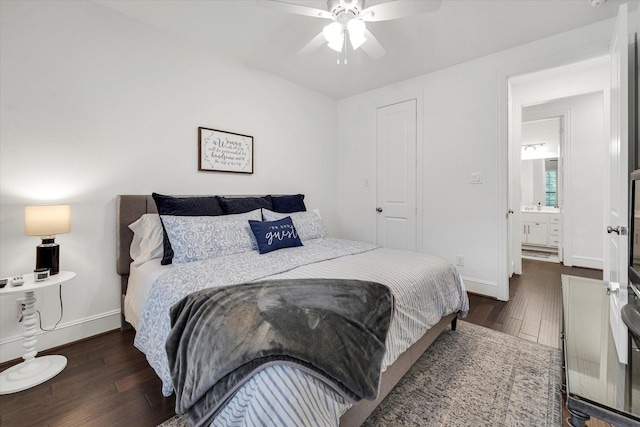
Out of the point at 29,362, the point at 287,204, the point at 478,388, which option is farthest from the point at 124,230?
the point at 478,388

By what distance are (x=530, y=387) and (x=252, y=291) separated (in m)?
1.69

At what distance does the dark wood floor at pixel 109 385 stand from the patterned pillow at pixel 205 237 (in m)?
0.76

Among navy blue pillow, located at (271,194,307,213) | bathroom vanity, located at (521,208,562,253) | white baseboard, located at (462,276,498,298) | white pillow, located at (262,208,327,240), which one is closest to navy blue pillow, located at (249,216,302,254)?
white pillow, located at (262,208,327,240)

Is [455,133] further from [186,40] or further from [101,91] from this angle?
[101,91]

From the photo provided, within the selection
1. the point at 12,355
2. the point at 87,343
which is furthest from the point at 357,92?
the point at 12,355

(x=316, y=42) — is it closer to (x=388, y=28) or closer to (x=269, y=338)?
(x=388, y=28)

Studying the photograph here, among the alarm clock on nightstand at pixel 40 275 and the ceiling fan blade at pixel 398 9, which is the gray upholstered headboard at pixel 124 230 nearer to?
the alarm clock on nightstand at pixel 40 275

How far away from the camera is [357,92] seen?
399cm

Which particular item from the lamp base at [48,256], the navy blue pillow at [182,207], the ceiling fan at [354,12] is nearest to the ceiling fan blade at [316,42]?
the ceiling fan at [354,12]

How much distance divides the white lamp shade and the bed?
1.37 ft

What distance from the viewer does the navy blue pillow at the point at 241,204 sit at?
2.67 meters

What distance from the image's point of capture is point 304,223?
111 inches

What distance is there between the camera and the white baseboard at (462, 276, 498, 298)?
9.80 ft

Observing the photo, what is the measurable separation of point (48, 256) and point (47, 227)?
0.22 metres
